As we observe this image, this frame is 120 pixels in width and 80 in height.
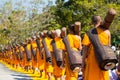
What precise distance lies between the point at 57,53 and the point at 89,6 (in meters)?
32.7

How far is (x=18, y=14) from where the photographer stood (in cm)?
7712

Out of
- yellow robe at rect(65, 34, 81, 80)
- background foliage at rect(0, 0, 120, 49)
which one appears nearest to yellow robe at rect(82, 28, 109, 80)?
yellow robe at rect(65, 34, 81, 80)

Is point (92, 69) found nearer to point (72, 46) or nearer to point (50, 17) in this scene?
point (72, 46)

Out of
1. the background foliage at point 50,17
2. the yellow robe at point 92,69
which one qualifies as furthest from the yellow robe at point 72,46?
the background foliage at point 50,17

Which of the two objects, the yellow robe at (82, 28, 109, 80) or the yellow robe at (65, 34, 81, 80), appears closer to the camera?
the yellow robe at (82, 28, 109, 80)

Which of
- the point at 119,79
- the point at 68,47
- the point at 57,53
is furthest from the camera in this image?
the point at 57,53

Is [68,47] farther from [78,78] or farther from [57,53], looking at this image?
[57,53]

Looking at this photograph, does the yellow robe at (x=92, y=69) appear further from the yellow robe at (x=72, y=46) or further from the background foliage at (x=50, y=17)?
the background foliage at (x=50, y=17)

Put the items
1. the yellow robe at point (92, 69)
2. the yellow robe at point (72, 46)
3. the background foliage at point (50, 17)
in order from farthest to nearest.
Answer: the background foliage at point (50, 17) < the yellow robe at point (72, 46) < the yellow robe at point (92, 69)

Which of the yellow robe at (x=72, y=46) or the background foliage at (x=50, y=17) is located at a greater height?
the background foliage at (x=50, y=17)

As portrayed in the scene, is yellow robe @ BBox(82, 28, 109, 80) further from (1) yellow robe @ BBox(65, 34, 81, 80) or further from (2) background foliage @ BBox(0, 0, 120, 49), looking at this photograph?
(2) background foliage @ BBox(0, 0, 120, 49)

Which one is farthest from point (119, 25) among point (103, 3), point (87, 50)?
point (87, 50)

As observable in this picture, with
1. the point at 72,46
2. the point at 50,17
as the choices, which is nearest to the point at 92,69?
the point at 72,46

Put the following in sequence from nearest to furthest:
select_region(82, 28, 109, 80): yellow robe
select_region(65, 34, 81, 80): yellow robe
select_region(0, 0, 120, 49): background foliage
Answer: select_region(82, 28, 109, 80): yellow robe
select_region(65, 34, 81, 80): yellow robe
select_region(0, 0, 120, 49): background foliage
